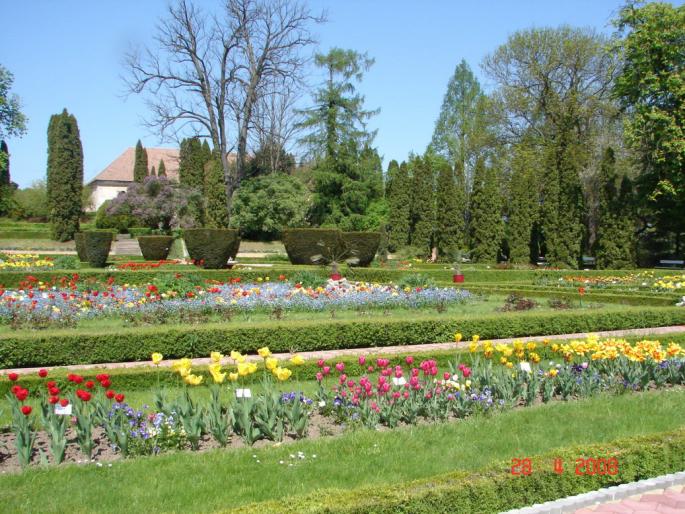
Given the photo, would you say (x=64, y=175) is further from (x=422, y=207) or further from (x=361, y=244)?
(x=361, y=244)

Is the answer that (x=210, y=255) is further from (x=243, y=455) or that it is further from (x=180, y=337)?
(x=243, y=455)

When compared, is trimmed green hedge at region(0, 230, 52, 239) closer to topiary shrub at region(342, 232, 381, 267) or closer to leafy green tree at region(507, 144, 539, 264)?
topiary shrub at region(342, 232, 381, 267)

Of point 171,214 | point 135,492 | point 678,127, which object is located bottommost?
point 135,492

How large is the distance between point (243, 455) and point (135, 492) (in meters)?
0.78

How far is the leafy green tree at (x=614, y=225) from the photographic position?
24.0 m

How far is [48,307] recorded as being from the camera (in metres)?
10.2

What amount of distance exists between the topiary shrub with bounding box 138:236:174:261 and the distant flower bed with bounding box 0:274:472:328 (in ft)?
38.0

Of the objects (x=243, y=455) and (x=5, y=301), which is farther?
(x=5, y=301)

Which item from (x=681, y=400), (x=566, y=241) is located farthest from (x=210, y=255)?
(x=681, y=400)

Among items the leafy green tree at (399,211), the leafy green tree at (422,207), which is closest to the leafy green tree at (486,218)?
the leafy green tree at (422,207)

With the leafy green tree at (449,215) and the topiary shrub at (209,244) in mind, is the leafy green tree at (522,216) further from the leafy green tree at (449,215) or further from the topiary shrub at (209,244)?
the topiary shrub at (209,244)

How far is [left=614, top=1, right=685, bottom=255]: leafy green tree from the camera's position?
2258 centimetres
